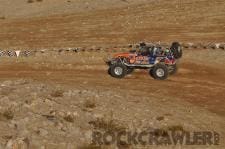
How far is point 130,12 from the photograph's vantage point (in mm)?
39750

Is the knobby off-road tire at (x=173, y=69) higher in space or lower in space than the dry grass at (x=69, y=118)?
higher

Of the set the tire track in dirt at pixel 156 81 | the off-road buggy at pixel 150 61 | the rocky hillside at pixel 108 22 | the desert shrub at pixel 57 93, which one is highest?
the rocky hillside at pixel 108 22

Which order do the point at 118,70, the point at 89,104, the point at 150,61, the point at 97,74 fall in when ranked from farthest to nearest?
1. the point at 97,74
2. the point at 118,70
3. the point at 150,61
4. the point at 89,104

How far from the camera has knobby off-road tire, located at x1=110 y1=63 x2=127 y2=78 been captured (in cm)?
2436

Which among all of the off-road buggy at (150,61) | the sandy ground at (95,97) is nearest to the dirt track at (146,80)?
the sandy ground at (95,97)

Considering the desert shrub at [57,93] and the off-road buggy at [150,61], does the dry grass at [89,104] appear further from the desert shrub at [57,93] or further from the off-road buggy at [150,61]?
the off-road buggy at [150,61]

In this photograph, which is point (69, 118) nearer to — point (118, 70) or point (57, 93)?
point (57, 93)

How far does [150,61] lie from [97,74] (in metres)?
3.01

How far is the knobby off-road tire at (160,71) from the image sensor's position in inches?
939

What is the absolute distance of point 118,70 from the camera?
24.5m

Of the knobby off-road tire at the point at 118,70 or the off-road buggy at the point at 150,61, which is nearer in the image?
the off-road buggy at the point at 150,61

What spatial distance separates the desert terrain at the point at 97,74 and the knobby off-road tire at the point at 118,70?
280 mm

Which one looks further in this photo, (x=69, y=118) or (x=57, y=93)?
(x=57, y=93)

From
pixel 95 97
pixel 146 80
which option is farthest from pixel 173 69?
pixel 95 97
